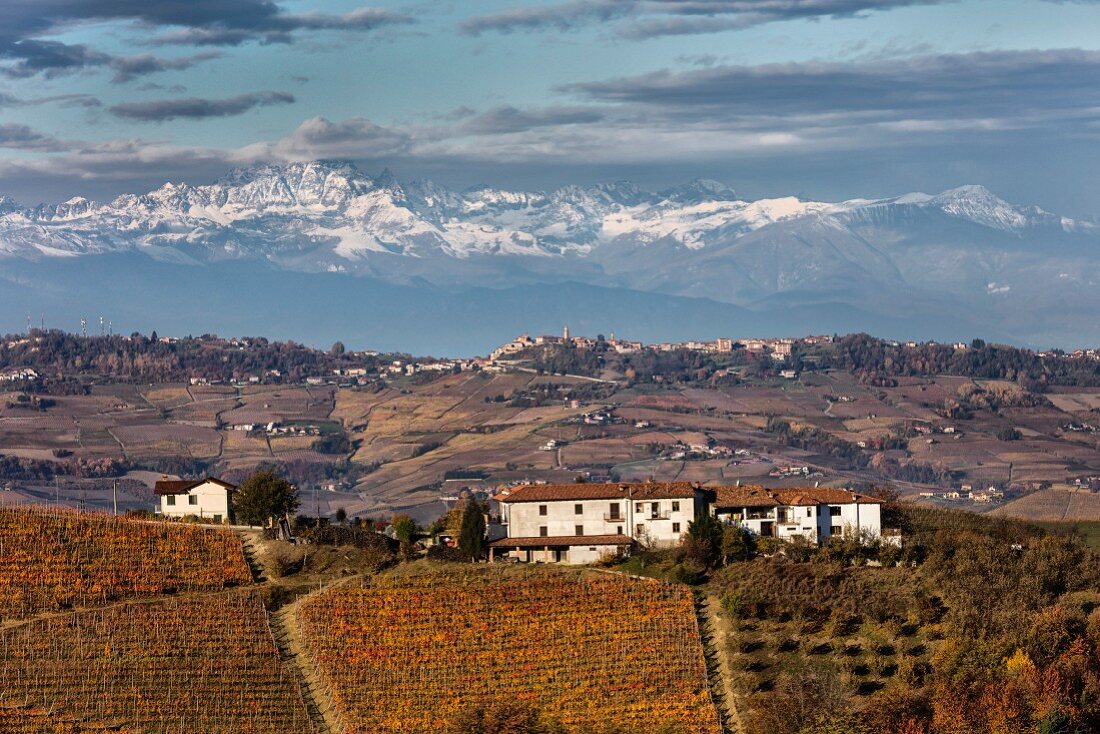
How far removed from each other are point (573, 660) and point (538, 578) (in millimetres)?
7227

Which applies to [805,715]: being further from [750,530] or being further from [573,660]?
[750,530]

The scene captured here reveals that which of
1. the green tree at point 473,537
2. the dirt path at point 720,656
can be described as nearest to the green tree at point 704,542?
the dirt path at point 720,656

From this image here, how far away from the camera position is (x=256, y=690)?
6638 centimetres

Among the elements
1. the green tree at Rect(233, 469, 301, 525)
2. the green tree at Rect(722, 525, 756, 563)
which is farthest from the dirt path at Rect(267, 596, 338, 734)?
the green tree at Rect(722, 525, 756, 563)

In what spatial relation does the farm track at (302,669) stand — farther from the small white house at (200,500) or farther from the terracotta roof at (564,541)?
the small white house at (200,500)

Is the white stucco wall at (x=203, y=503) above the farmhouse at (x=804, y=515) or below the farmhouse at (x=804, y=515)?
above

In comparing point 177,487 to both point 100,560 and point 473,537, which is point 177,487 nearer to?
point 100,560

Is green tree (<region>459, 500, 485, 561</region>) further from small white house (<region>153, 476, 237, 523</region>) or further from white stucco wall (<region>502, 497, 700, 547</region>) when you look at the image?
small white house (<region>153, 476, 237, 523</region>)

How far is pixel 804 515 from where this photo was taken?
8394 cm

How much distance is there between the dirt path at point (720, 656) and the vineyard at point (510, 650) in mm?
479

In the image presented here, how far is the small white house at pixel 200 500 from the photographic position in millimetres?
88250

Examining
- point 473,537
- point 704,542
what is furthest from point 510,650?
point 704,542

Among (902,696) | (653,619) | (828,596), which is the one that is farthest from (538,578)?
(902,696)

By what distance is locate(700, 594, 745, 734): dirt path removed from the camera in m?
65.2
